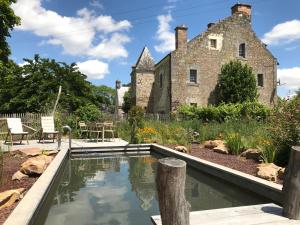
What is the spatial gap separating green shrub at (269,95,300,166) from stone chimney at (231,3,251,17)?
19.5 metres

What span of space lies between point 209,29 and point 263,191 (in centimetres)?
2106

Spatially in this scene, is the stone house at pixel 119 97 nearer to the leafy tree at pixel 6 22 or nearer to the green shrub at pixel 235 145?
the leafy tree at pixel 6 22

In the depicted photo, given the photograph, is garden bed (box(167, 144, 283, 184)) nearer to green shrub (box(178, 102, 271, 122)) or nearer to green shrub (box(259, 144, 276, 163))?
green shrub (box(259, 144, 276, 163))

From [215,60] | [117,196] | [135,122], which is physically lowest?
[117,196]

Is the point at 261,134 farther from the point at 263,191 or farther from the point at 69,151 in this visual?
the point at 69,151

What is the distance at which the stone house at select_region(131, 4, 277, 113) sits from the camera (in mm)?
24281

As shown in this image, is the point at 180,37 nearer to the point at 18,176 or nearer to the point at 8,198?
the point at 18,176

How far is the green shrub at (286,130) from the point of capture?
743cm

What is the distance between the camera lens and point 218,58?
25375 millimetres

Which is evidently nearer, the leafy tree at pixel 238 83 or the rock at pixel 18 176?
the rock at pixel 18 176

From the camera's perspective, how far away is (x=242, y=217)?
4.11 meters

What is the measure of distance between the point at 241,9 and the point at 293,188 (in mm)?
24211

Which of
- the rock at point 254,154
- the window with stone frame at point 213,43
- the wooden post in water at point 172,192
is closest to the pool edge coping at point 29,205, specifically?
the wooden post in water at point 172,192

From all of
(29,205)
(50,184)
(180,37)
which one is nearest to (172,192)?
(29,205)
